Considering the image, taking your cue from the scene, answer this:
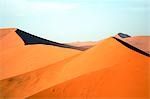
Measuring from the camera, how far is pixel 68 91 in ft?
40.5

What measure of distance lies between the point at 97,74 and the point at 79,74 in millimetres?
755

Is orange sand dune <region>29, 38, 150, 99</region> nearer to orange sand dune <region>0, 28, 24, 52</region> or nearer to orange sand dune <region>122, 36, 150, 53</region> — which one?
orange sand dune <region>0, 28, 24, 52</region>

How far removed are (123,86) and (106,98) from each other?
713 mm

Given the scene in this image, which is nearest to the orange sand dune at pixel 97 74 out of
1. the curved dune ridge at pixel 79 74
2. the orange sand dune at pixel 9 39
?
the curved dune ridge at pixel 79 74

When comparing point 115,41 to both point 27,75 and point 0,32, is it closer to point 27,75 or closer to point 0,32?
point 27,75

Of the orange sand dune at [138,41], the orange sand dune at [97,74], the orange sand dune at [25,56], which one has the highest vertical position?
the orange sand dune at [97,74]

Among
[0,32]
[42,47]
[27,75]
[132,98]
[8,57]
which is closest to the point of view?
[132,98]

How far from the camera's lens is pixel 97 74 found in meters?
12.9

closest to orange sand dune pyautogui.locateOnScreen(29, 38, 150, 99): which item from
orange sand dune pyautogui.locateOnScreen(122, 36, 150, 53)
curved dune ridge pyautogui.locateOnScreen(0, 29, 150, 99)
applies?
curved dune ridge pyautogui.locateOnScreen(0, 29, 150, 99)

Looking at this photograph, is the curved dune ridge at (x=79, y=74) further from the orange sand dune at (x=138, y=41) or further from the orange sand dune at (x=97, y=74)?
the orange sand dune at (x=138, y=41)

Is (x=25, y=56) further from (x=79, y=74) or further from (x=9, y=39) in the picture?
(x=79, y=74)

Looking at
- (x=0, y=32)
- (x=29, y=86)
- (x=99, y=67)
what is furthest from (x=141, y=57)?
(x=0, y=32)

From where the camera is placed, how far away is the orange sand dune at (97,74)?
1202 centimetres

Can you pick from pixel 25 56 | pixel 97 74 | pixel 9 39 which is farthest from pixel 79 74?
pixel 9 39
